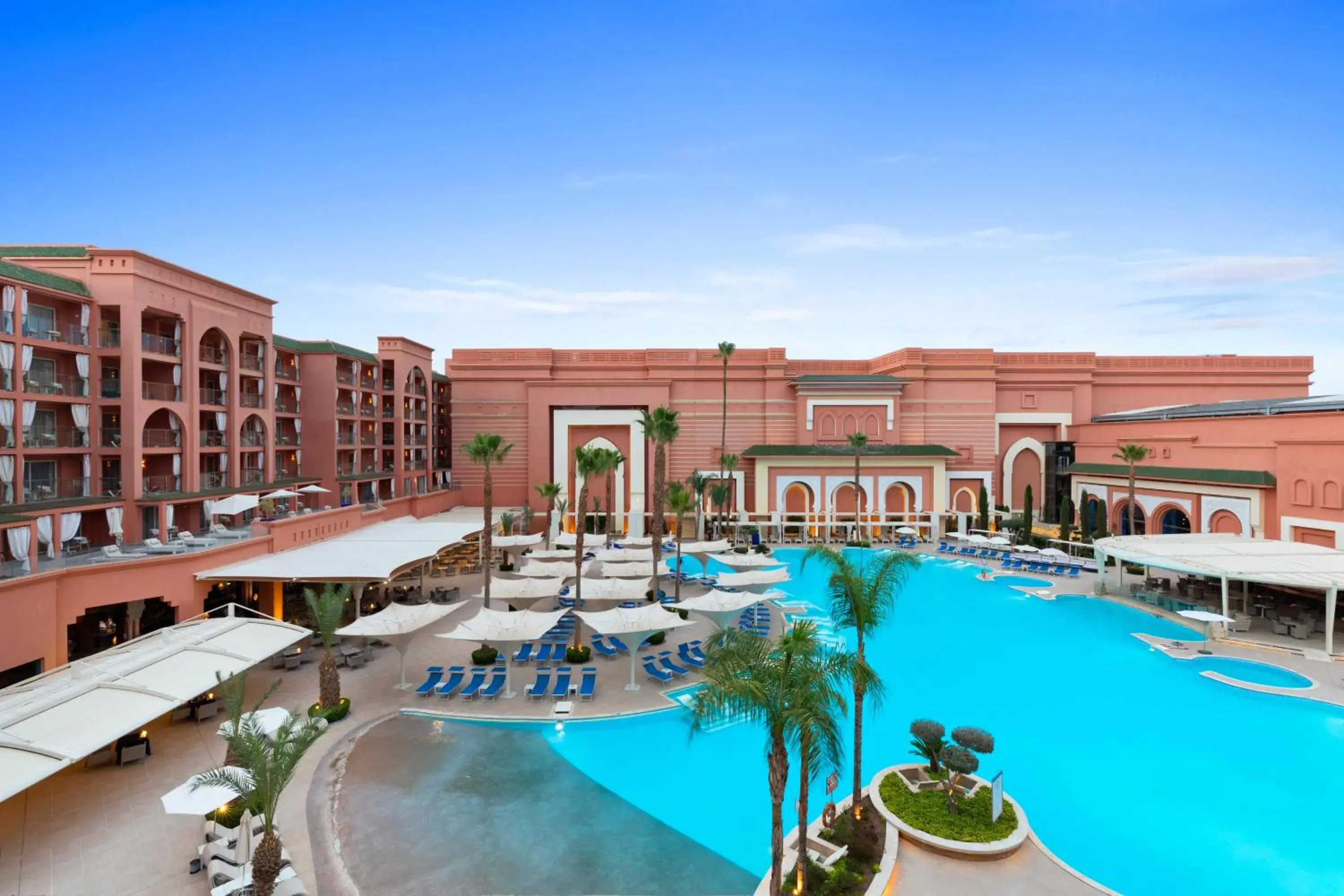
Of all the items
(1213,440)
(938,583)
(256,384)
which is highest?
(256,384)

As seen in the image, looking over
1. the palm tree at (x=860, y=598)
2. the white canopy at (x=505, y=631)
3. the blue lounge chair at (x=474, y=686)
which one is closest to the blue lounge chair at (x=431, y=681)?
the blue lounge chair at (x=474, y=686)

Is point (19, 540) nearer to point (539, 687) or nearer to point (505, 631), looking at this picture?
point (505, 631)

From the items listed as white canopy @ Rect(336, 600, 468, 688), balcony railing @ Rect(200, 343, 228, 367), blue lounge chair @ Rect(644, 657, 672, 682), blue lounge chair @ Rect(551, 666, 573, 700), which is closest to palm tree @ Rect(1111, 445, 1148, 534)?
blue lounge chair @ Rect(644, 657, 672, 682)

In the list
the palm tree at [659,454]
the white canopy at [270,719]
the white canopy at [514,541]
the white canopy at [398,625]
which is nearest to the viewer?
the white canopy at [270,719]

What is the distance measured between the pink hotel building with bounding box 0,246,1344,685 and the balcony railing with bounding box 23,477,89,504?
114 mm

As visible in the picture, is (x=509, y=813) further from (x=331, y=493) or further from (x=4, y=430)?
(x=331, y=493)

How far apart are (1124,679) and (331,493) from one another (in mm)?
33240

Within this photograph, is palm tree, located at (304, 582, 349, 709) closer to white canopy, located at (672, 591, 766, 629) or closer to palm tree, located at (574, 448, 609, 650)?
palm tree, located at (574, 448, 609, 650)

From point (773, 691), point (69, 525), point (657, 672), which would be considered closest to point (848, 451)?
point (657, 672)

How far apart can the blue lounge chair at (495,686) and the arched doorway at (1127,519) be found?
37075 mm

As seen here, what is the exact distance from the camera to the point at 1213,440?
3459cm

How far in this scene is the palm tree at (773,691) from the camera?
8812mm

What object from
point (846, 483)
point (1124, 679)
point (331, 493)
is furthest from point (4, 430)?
point (846, 483)

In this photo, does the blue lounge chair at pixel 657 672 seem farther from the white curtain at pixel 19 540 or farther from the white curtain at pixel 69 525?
the white curtain at pixel 69 525
